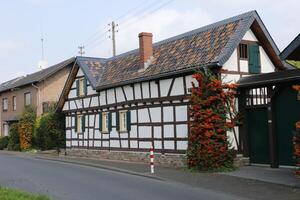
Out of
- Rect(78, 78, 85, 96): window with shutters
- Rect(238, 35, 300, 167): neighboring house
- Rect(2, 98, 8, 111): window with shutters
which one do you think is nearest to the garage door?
Rect(238, 35, 300, 167): neighboring house

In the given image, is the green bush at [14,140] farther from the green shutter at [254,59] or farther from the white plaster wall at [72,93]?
the green shutter at [254,59]

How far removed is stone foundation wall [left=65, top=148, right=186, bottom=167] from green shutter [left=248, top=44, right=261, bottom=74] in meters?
4.63

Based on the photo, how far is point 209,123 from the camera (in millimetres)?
18000

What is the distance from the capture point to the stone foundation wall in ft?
67.8

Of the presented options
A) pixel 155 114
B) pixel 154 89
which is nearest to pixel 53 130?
pixel 155 114

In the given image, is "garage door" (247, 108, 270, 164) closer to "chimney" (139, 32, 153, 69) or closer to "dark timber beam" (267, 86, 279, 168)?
"dark timber beam" (267, 86, 279, 168)

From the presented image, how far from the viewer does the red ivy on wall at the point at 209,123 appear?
1789cm

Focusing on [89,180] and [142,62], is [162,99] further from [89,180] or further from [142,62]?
[89,180]

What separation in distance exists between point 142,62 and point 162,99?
301cm

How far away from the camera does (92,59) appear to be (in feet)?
99.1

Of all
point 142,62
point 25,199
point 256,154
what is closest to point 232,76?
point 256,154

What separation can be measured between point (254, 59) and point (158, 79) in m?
4.37

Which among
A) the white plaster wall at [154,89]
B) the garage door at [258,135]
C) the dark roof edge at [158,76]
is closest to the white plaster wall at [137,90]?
the dark roof edge at [158,76]

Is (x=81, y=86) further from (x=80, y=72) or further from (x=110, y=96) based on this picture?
(x=110, y=96)
